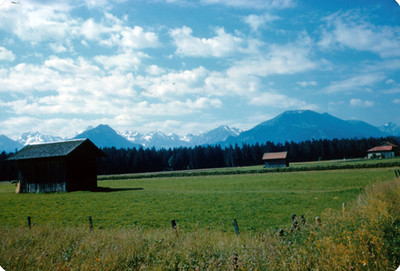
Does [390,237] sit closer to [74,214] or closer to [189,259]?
[189,259]

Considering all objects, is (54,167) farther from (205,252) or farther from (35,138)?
(35,138)

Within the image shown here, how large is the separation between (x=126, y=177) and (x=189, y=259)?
80.3 metres

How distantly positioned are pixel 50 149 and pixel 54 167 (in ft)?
10.2

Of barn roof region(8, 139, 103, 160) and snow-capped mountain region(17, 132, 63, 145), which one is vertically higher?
snow-capped mountain region(17, 132, 63, 145)

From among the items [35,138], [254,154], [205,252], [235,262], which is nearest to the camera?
[235,262]

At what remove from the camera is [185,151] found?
151 metres

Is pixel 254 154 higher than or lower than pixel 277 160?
higher

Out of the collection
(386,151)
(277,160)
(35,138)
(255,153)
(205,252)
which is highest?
(35,138)

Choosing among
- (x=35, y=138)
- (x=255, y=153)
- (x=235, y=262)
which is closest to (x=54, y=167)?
(x=235, y=262)

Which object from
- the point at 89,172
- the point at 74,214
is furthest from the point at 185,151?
the point at 74,214

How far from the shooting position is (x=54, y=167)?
128 ft

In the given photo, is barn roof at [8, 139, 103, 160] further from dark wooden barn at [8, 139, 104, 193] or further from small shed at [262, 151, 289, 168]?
small shed at [262, 151, 289, 168]

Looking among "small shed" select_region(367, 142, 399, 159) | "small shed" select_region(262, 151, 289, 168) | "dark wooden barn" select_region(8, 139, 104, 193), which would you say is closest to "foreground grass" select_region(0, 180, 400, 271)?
"dark wooden barn" select_region(8, 139, 104, 193)

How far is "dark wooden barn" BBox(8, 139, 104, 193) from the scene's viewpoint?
38500 mm
